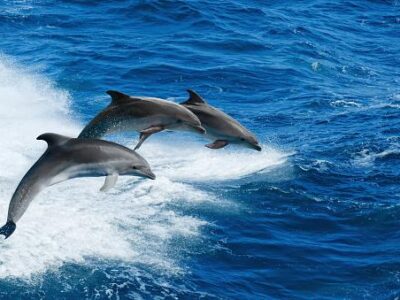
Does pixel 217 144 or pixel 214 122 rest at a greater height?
pixel 214 122

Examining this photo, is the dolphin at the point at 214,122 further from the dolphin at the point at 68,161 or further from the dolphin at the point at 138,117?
the dolphin at the point at 68,161

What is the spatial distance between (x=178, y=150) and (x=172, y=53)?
1195cm

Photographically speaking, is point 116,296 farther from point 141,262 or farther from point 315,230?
point 315,230

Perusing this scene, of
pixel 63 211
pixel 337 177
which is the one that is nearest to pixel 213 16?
pixel 337 177

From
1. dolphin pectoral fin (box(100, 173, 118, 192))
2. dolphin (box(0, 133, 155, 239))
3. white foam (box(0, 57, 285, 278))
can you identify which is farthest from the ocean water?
dolphin (box(0, 133, 155, 239))

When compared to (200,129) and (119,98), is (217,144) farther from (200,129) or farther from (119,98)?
(119,98)

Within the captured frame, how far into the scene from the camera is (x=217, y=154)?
3266 centimetres

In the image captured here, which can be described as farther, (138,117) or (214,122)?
(214,122)

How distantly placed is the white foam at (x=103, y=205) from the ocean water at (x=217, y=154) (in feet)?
0.24

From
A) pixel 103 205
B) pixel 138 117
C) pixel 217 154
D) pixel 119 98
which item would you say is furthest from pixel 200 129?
pixel 217 154

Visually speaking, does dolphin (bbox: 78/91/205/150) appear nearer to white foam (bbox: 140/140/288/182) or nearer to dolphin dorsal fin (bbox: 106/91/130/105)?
dolphin dorsal fin (bbox: 106/91/130/105)

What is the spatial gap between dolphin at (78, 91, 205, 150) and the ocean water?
6.86 meters

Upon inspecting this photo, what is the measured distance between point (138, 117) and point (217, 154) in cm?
1737

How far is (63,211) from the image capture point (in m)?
26.2
